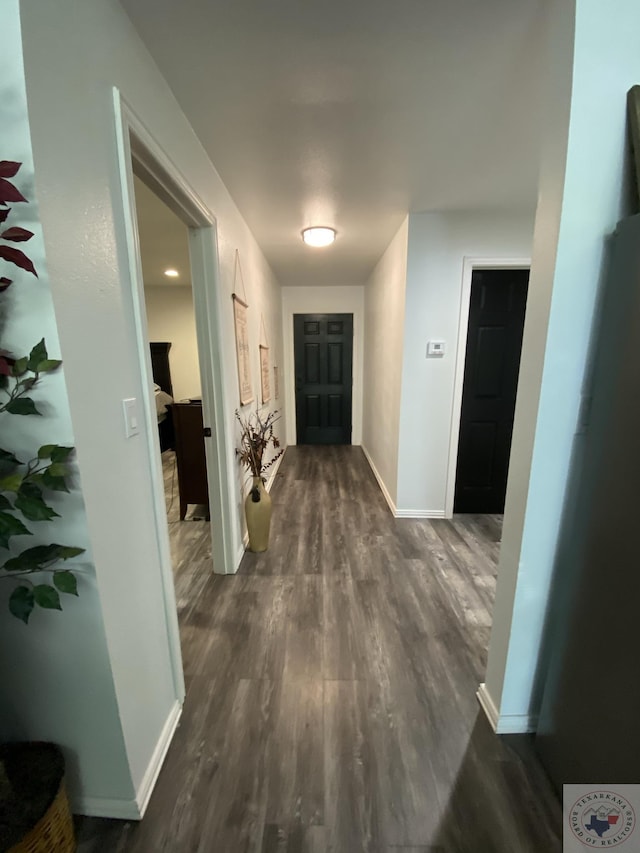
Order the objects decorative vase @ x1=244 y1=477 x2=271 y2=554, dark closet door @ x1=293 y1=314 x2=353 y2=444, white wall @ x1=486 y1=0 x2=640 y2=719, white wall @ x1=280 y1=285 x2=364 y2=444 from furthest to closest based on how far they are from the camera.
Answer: dark closet door @ x1=293 y1=314 x2=353 y2=444, white wall @ x1=280 y1=285 x2=364 y2=444, decorative vase @ x1=244 y1=477 x2=271 y2=554, white wall @ x1=486 y1=0 x2=640 y2=719

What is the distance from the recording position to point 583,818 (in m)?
0.92

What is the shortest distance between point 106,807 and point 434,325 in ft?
9.46

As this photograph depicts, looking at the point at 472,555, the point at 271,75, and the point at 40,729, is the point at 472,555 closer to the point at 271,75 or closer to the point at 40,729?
the point at 40,729

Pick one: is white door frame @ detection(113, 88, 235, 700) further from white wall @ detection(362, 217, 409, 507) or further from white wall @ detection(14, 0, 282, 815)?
white wall @ detection(362, 217, 409, 507)

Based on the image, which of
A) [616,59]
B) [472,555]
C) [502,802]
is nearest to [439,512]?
[472,555]

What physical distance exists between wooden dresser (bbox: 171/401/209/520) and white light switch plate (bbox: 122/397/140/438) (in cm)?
152

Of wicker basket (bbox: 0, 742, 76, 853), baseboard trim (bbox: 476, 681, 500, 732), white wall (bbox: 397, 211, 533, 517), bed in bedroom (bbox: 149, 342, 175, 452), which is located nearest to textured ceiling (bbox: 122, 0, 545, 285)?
white wall (bbox: 397, 211, 533, 517)

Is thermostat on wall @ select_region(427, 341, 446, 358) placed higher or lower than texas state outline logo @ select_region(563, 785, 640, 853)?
higher

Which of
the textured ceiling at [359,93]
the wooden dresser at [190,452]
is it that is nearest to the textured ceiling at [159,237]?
the textured ceiling at [359,93]

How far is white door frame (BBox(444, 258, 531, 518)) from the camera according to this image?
7.96 feet

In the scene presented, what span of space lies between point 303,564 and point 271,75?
241 cm

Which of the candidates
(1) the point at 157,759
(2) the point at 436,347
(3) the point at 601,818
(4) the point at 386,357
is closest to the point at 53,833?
(1) the point at 157,759

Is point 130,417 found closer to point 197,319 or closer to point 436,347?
point 197,319

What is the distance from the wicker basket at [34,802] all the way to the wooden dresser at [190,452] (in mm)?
1783
